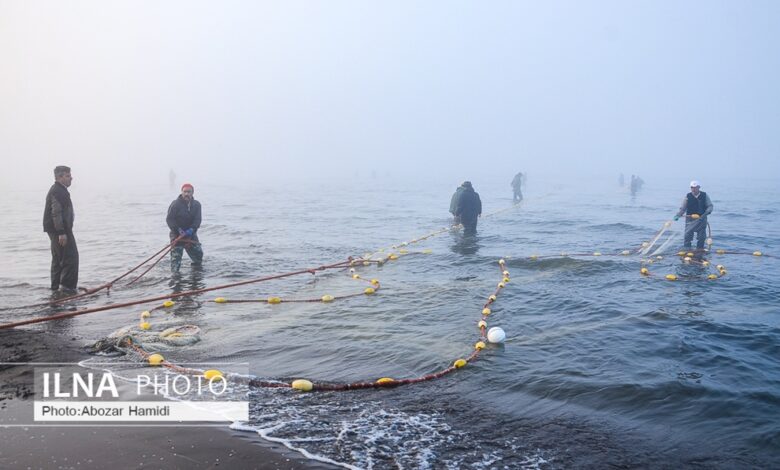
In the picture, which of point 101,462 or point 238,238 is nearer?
point 101,462

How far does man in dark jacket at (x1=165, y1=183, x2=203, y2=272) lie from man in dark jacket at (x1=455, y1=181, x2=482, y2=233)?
7647 millimetres

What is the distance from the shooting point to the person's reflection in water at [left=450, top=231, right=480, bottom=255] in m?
13.8

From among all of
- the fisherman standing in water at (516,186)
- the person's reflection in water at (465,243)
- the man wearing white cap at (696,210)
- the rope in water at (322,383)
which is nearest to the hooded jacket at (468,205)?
the person's reflection in water at (465,243)

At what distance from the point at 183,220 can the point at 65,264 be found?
2242 mm

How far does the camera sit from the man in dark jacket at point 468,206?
50.2ft

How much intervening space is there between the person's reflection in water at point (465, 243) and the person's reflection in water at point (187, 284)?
6.41 meters

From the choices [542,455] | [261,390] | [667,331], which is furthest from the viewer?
[667,331]

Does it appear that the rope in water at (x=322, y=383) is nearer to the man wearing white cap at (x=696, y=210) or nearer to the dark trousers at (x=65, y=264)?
the dark trousers at (x=65, y=264)

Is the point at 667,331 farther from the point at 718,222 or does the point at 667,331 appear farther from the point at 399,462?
the point at 718,222

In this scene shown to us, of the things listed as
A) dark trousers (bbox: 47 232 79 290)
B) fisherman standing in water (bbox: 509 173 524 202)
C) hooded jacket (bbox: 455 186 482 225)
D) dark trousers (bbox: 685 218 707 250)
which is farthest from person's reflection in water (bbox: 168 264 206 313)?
fisherman standing in water (bbox: 509 173 524 202)

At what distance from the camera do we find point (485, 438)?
13.4 feet

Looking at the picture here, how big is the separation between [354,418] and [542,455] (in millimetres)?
1533

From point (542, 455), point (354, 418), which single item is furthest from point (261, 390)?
point (542, 455)

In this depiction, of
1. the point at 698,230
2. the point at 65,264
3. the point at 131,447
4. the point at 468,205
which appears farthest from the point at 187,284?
the point at 698,230
